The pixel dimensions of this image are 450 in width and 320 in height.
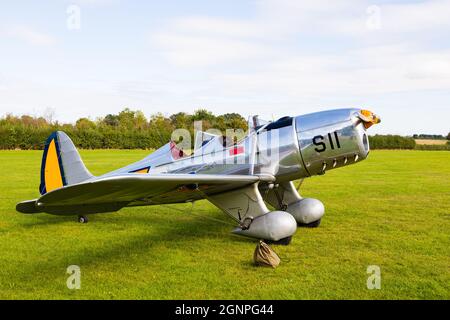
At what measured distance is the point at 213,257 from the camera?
6.05m

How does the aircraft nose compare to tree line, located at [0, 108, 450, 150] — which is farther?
tree line, located at [0, 108, 450, 150]

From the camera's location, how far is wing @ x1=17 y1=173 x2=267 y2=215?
160 inches

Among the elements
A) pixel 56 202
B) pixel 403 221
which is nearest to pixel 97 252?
pixel 56 202

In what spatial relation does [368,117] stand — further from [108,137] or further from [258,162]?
[108,137]

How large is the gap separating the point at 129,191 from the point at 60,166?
3783mm

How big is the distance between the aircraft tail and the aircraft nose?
5122mm

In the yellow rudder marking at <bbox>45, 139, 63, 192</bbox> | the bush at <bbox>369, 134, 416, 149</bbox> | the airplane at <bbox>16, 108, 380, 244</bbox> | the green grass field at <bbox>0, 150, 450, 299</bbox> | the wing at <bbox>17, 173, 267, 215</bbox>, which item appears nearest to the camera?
the wing at <bbox>17, 173, 267, 215</bbox>

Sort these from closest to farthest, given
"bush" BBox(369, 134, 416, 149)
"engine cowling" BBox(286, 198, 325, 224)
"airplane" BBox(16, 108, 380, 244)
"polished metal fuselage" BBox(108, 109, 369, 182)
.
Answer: "airplane" BBox(16, 108, 380, 244), "polished metal fuselage" BBox(108, 109, 369, 182), "engine cowling" BBox(286, 198, 325, 224), "bush" BBox(369, 134, 416, 149)

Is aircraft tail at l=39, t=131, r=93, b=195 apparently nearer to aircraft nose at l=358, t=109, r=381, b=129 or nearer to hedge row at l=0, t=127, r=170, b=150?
aircraft nose at l=358, t=109, r=381, b=129

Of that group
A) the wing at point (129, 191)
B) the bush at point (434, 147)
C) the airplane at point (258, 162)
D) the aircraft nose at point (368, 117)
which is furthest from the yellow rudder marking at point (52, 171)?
the bush at point (434, 147)

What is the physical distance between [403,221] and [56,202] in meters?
6.80

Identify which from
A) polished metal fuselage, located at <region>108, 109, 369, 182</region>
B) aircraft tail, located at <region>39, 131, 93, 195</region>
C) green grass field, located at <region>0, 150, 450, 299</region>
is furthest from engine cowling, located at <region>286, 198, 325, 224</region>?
aircraft tail, located at <region>39, 131, 93, 195</region>

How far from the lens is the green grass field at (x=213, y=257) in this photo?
4.70 metres
